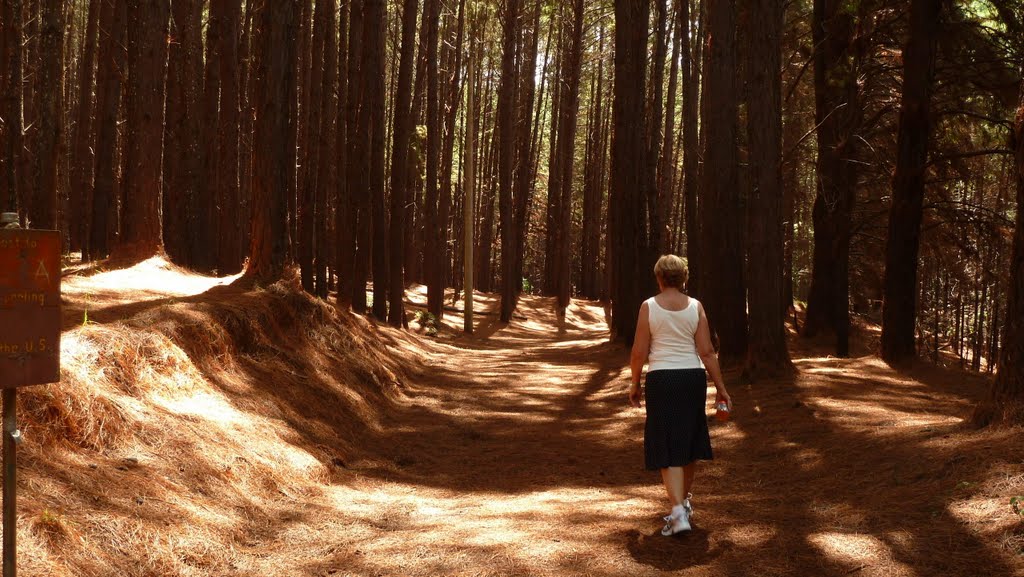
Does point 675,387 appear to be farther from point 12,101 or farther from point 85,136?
point 85,136

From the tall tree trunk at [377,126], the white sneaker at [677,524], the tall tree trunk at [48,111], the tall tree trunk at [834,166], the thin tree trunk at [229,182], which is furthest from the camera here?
Answer: the thin tree trunk at [229,182]

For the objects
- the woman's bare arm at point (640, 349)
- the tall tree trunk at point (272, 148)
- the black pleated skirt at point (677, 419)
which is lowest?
the black pleated skirt at point (677, 419)

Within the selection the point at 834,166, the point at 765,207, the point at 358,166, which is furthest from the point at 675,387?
the point at 358,166

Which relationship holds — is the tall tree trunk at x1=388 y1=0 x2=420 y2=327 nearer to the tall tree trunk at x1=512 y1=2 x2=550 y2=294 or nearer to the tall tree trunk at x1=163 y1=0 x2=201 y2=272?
the tall tree trunk at x1=163 y1=0 x2=201 y2=272

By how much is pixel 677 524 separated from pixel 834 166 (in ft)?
45.2

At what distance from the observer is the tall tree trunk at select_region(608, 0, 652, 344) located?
1814 cm

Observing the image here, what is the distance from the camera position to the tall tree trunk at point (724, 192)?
13977mm

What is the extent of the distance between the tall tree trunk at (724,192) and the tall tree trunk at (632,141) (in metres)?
3.61

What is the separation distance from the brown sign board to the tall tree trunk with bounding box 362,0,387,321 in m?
16.1

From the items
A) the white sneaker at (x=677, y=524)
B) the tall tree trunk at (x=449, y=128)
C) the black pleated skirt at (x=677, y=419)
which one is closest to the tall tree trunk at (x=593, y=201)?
the tall tree trunk at (x=449, y=128)

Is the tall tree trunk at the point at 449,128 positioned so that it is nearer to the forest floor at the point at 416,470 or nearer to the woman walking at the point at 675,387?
the forest floor at the point at 416,470

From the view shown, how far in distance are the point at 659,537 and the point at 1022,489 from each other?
2423 millimetres

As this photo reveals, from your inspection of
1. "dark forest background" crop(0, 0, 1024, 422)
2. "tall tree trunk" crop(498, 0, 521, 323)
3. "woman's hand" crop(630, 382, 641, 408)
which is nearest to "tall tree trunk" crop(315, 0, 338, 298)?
"dark forest background" crop(0, 0, 1024, 422)

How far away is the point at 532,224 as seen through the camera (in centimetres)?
6103
